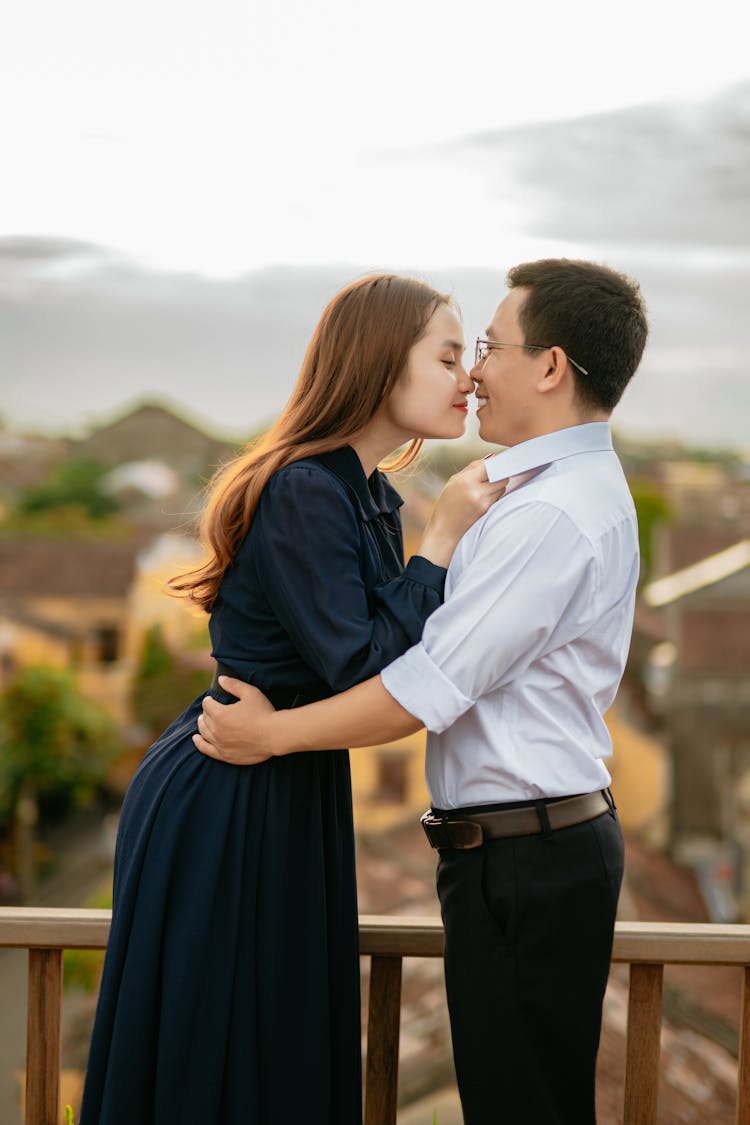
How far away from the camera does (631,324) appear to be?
5.12 feet

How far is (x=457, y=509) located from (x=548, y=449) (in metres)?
0.13

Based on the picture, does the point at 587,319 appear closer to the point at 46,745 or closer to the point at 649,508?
the point at 46,745

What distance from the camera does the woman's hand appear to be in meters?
1.54

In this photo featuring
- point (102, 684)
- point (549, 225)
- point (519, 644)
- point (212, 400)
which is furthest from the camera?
point (549, 225)

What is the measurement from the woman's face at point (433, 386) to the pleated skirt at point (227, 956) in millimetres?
461

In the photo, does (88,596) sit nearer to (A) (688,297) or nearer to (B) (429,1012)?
(B) (429,1012)

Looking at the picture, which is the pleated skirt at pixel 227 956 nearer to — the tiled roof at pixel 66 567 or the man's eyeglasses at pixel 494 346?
the man's eyeglasses at pixel 494 346

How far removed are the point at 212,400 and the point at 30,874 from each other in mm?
23932

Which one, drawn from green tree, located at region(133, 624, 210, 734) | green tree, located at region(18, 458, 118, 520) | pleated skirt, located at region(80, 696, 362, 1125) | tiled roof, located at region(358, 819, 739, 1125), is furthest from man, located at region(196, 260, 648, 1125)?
green tree, located at region(18, 458, 118, 520)

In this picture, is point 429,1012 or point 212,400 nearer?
point 429,1012

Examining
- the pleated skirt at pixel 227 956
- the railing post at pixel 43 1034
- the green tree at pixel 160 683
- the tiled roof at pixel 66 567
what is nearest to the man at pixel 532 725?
the pleated skirt at pixel 227 956

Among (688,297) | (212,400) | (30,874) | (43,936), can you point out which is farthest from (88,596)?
(43,936)

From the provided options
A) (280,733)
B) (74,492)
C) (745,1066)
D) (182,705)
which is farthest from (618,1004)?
(74,492)

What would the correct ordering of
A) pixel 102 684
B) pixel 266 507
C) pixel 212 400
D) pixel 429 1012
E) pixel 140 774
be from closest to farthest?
pixel 266 507 < pixel 140 774 < pixel 429 1012 < pixel 102 684 < pixel 212 400
